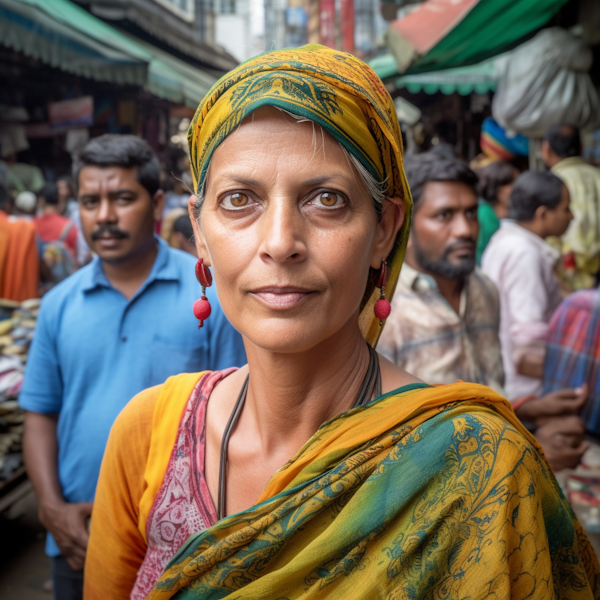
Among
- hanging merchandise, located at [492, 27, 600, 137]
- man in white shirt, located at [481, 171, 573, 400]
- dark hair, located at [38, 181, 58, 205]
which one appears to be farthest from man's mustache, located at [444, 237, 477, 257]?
dark hair, located at [38, 181, 58, 205]

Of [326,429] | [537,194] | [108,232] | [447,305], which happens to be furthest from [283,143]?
[537,194]

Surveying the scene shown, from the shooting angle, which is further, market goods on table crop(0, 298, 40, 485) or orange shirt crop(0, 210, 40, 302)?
orange shirt crop(0, 210, 40, 302)

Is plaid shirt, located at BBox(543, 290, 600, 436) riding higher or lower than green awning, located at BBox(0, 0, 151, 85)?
lower

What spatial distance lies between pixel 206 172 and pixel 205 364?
1278 millimetres

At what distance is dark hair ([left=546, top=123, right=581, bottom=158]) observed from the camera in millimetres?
4914

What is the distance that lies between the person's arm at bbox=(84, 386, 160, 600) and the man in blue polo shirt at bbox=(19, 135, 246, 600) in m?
0.88

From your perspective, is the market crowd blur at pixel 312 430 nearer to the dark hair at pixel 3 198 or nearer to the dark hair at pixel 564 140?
the dark hair at pixel 3 198

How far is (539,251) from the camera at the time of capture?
3672 millimetres

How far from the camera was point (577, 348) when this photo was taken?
3010 millimetres

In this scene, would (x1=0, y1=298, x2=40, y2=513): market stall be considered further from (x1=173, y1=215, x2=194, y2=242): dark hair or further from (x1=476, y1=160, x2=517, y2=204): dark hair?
(x1=476, y1=160, x2=517, y2=204): dark hair

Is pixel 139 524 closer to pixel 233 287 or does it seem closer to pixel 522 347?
pixel 233 287

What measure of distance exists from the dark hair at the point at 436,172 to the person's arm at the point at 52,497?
191 centimetres

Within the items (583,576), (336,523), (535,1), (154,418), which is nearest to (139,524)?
(154,418)

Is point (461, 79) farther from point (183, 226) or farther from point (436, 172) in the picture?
point (436, 172)
